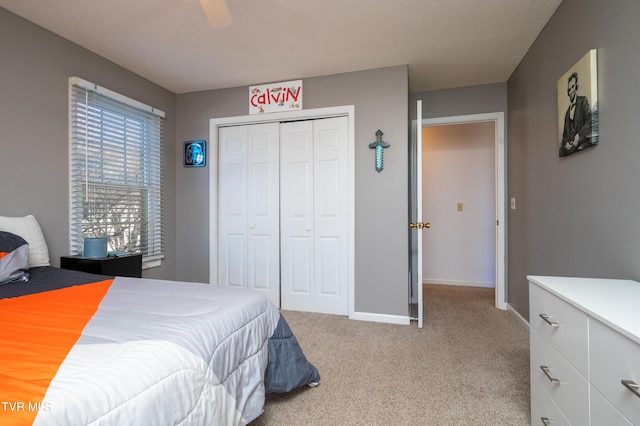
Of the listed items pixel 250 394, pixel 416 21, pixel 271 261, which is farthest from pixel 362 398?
pixel 416 21

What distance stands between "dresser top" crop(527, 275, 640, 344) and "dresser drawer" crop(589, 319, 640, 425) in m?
0.03

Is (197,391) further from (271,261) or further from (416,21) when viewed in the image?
(416,21)

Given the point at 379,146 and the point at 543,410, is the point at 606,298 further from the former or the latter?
the point at 379,146

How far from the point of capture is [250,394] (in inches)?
46.7

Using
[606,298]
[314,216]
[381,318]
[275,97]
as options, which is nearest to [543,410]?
[606,298]

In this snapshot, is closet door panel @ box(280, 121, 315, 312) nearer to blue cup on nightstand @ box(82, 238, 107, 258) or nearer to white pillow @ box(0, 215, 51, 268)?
blue cup on nightstand @ box(82, 238, 107, 258)

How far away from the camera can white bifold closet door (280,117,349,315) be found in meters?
3.00

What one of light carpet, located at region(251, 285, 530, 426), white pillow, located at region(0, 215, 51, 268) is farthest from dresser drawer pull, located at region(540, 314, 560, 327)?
white pillow, located at region(0, 215, 51, 268)

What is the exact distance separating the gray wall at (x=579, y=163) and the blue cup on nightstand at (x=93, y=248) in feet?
11.2

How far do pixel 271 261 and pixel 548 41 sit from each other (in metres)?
3.09

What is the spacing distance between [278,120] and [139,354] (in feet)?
9.22

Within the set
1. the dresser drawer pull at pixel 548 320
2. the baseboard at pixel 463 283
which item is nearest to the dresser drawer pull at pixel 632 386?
the dresser drawer pull at pixel 548 320

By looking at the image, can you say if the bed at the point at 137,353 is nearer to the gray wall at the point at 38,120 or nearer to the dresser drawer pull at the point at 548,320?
the gray wall at the point at 38,120

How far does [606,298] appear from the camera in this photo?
1.02m
